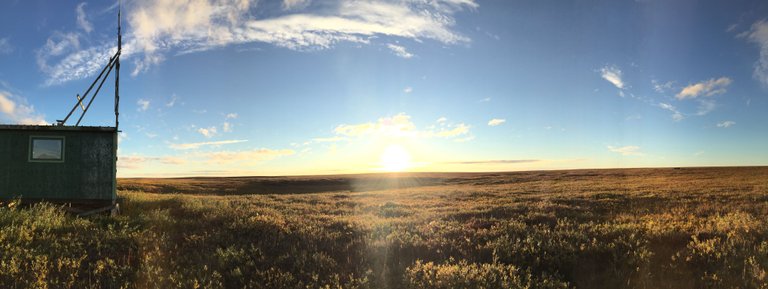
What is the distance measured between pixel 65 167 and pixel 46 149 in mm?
1109

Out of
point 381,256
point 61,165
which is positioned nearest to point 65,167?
point 61,165

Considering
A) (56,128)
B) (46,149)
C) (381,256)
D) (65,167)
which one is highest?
(56,128)

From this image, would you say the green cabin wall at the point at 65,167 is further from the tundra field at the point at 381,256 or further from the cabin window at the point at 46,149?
the tundra field at the point at 381,256

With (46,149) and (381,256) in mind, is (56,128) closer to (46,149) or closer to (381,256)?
(46,149)

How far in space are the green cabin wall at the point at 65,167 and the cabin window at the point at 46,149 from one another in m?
0.15

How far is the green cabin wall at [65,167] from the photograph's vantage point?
59.5 ft

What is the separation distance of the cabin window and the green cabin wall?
6.0 inches

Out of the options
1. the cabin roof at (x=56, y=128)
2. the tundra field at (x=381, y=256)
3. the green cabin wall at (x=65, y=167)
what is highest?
the cabin roof at (x=56, y=128)

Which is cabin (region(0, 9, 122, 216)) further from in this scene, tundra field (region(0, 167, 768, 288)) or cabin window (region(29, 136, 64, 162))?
tundra field (region(0, 167, 768, 288))

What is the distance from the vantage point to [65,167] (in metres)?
18.5

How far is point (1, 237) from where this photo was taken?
9875 millimetres

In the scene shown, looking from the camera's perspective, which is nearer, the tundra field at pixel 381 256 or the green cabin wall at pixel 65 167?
the tundra field at pixel 381 256

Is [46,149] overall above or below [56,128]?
below

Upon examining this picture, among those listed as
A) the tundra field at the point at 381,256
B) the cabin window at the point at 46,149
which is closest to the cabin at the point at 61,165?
the cabin window at the point at 46,149
